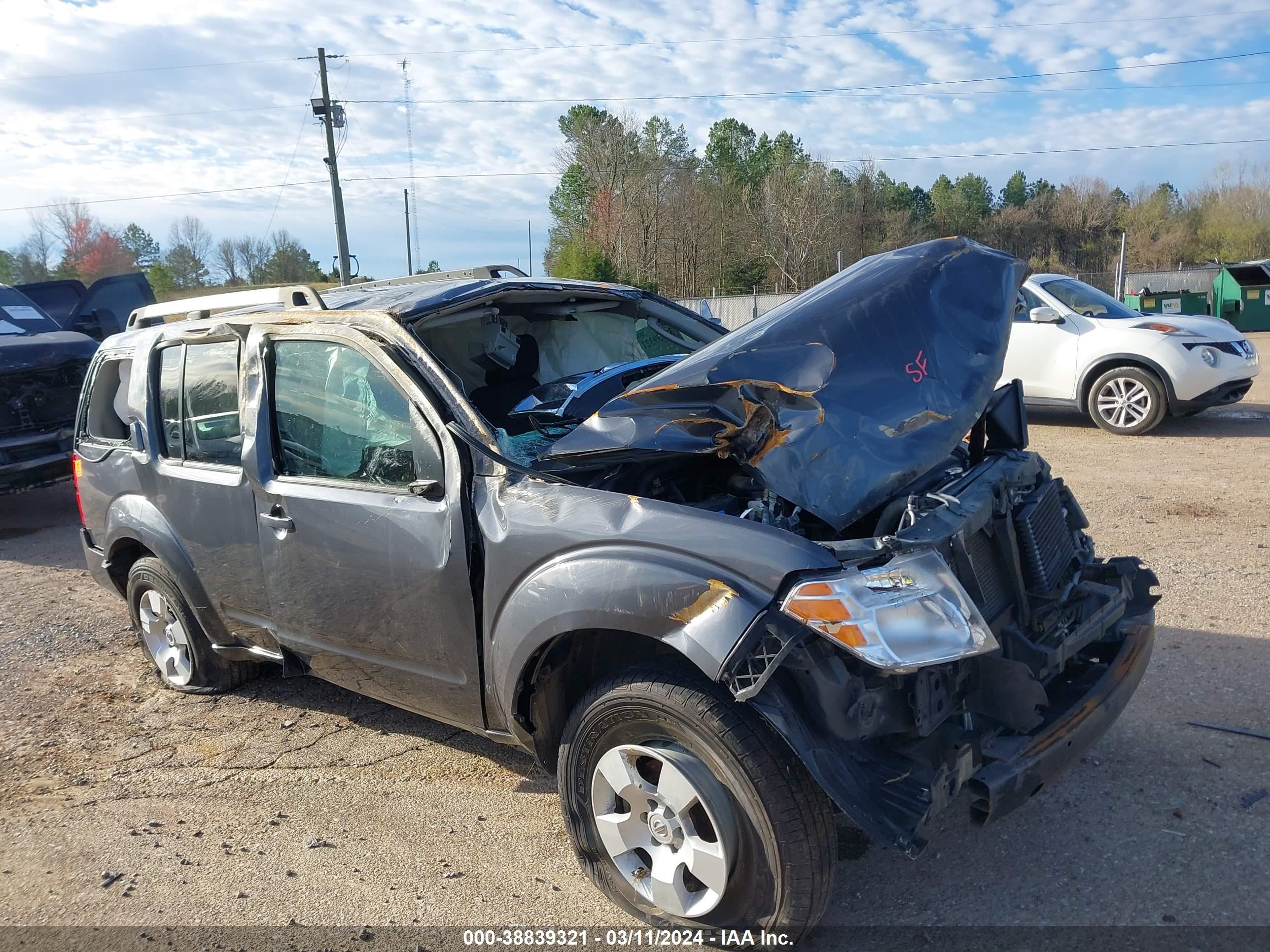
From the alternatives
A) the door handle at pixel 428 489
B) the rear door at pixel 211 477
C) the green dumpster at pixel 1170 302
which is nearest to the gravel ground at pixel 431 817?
the rear door at pixel 211 477

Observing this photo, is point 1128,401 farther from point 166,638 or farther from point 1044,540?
point 166,638

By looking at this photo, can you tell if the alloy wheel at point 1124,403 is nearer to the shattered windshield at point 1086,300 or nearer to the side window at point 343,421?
the shattered windshield at point 1086,300

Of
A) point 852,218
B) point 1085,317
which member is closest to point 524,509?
point 1085,317

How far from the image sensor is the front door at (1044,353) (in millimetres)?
10148

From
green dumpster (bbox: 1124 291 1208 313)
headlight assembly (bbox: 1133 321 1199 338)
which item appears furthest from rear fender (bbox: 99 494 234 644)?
green dumpster (bbox: 1124 291 1208 313)

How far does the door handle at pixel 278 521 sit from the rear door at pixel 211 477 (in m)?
0.14

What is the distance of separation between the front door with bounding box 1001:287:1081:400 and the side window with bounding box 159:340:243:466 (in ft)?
27.4

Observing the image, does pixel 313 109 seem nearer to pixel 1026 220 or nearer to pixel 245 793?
pixel 245 793

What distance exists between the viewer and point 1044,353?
10305 millimetres

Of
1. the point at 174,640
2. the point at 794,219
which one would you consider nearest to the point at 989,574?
the point at 174,640

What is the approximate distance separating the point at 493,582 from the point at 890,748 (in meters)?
1.31

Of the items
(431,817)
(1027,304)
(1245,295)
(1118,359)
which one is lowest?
(431,817)

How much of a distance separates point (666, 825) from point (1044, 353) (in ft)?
Answer: 29.9

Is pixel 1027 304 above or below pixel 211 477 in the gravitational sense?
above
